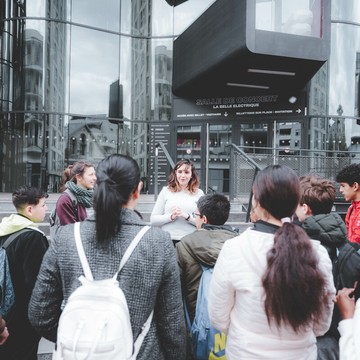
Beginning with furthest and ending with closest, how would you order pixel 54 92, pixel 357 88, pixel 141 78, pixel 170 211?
pixel 141 78
pixel 54 92
pixel 357 88
pixel 170 211

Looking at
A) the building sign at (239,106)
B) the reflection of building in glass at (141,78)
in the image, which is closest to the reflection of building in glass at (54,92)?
the reflection of building in glass at (141,78)

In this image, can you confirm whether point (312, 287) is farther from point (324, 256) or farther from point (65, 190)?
point (65, 190)

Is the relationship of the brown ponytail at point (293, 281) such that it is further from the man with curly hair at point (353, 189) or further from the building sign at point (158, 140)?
the building sign at point (158, 140)

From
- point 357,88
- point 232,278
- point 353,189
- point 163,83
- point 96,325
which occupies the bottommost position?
point 96,325

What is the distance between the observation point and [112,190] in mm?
1539

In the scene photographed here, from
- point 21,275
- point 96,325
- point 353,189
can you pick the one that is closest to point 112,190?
point 96,325

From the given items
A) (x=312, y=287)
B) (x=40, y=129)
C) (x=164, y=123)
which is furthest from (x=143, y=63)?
(x=312, y=287)

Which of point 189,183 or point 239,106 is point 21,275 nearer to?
point 189,183

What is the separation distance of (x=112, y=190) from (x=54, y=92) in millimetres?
10713

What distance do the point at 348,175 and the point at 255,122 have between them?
7973mm

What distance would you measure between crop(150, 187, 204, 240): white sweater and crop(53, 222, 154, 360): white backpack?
1973 mm

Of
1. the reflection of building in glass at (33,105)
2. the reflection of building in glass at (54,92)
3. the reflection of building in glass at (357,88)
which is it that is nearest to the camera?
the reflection of building in glass at (357,88)

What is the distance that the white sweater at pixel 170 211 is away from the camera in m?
3.41

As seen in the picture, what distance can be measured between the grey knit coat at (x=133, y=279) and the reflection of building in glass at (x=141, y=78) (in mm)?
10493
